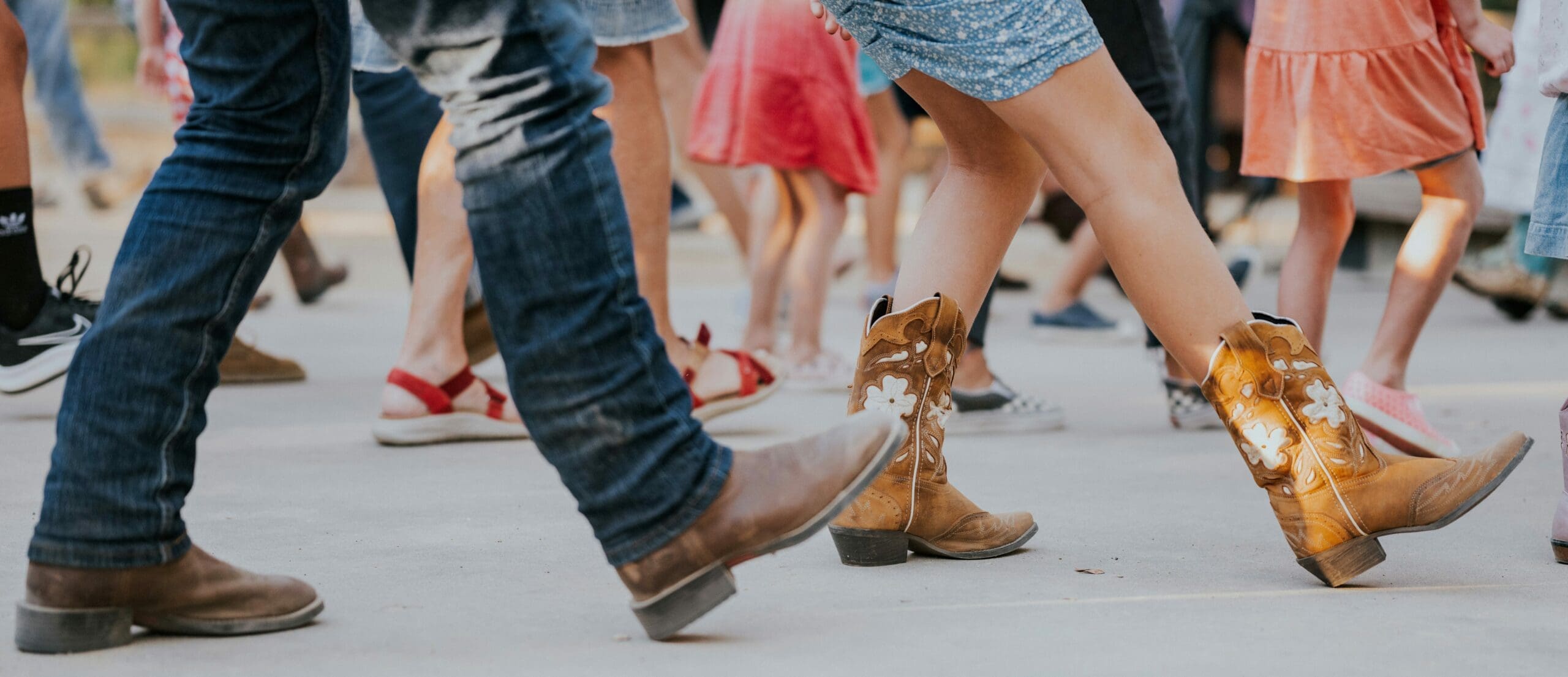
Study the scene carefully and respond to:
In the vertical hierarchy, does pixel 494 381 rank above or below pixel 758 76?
below

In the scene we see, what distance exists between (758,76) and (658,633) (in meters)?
2.64

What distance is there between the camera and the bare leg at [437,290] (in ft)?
9.82

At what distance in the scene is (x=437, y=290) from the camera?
3.01 metres

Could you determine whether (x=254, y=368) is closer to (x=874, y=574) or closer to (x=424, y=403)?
(x=424, y=403)

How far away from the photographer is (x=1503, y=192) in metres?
4.97

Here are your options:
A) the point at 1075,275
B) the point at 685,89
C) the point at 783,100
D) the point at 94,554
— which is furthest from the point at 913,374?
the point at 685,89

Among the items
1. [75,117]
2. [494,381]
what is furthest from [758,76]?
[75,117]

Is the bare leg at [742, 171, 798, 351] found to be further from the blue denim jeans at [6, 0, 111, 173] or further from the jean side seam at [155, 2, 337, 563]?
the blue denim jeans at [6, 0, 111, 173]

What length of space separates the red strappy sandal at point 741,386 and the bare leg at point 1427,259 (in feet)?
3.69

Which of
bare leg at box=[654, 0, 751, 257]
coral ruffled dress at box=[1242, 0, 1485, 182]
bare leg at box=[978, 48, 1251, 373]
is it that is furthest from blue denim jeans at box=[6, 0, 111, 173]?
bare leg at box=[978, 48, 1251, 373]

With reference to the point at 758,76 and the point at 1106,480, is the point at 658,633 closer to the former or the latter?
Answer: the point at 1106,480

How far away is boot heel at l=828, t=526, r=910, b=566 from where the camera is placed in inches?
79.7

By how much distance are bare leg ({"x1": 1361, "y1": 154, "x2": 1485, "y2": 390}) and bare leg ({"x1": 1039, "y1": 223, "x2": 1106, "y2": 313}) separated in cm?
196

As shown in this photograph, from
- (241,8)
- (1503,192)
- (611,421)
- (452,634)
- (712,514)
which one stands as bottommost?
(1503,192)
